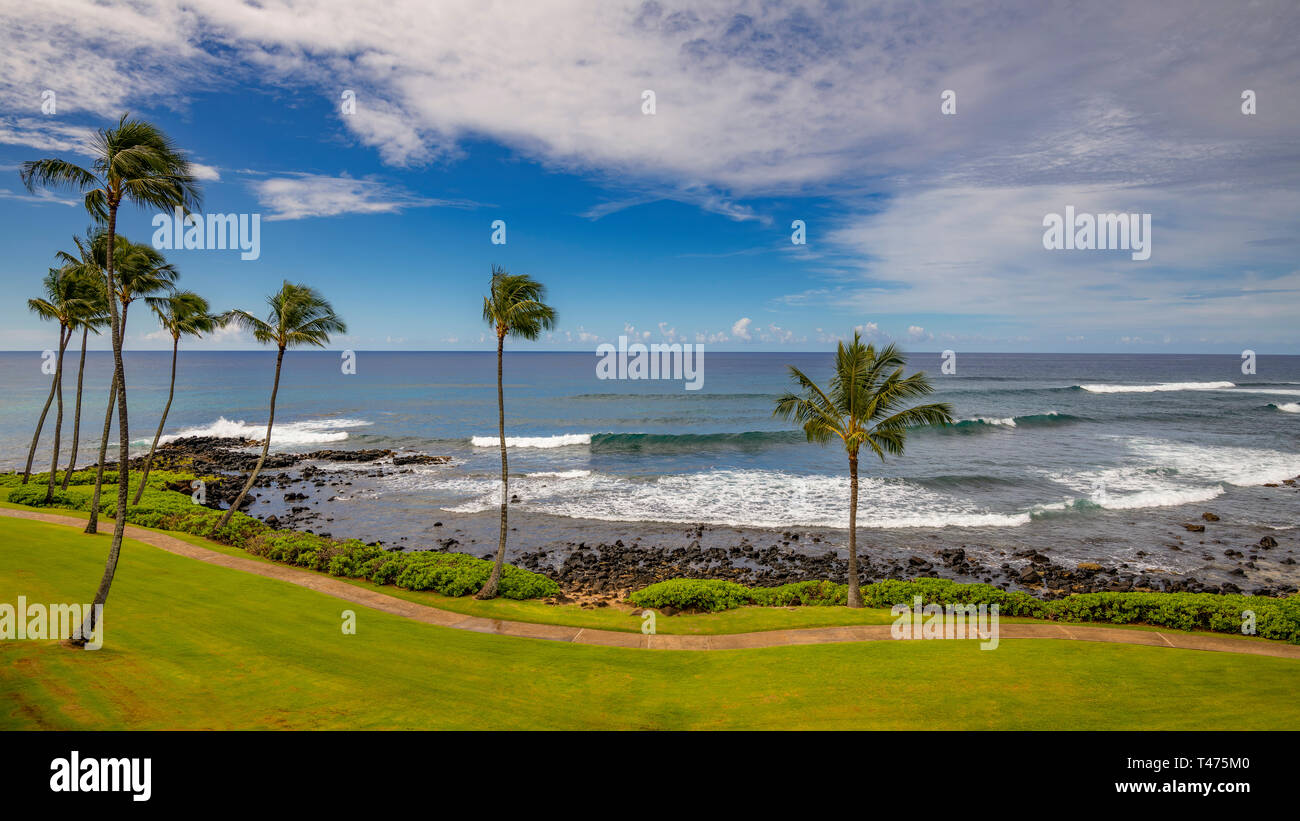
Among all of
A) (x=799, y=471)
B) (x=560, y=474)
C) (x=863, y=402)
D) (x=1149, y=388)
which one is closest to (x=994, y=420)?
(x=799, y=471)

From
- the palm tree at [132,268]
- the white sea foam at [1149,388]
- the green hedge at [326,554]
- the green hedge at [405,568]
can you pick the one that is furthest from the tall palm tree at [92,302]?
the white sea foam at [1149,388]

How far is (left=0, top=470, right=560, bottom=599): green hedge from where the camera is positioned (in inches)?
775

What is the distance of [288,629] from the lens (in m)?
14.6

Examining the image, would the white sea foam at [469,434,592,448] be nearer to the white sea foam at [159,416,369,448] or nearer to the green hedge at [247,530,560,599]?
the white sea foam at [159,416,369,448]

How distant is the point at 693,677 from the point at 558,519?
22.4 m

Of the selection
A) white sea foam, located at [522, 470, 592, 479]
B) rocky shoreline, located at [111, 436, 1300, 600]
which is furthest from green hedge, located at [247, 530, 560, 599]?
white sea foam, located at [522, 470, 592, 479]

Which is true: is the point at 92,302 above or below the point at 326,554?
above

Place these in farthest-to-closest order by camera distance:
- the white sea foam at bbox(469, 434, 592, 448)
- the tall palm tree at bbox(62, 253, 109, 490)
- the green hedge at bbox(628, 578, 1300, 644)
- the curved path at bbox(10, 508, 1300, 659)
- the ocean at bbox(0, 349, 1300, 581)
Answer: the white sea foam at bbox(469, 434, 592, 448), the ocean at bbox(0, 349, 1300, 581), the tall palm tree at bbox(62, 253, 109, 490), the green hedge at bbox(628, 578, 1300, 644), the curved path at bbox(10, 508, 1300, 659)

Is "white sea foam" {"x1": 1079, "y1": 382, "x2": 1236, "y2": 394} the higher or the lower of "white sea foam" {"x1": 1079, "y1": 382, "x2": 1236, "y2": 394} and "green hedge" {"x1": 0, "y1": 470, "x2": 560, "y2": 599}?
the higher

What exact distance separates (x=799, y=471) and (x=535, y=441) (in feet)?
91.3

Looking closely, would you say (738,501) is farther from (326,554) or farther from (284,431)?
(284,431)

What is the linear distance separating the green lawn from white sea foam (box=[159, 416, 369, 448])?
49262 mm

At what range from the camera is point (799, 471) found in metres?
45.2
